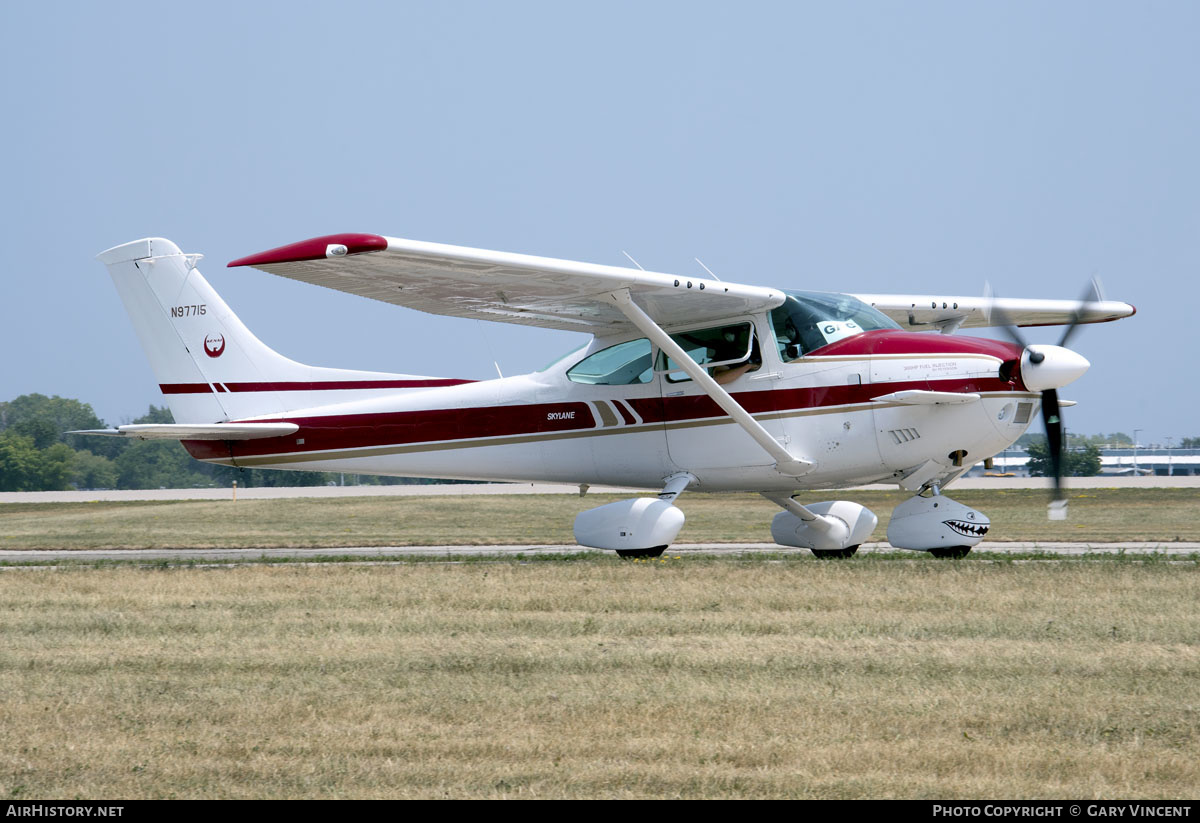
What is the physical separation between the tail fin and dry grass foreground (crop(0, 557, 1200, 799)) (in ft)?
17.5

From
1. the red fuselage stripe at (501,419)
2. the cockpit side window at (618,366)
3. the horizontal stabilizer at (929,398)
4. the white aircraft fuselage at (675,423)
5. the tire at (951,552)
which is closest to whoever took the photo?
the horizontal stabilizer at (929,398)

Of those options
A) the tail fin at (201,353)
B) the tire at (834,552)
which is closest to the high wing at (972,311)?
the tire at (834,552)

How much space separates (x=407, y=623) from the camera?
9.25m

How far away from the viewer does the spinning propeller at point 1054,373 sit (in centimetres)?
1208

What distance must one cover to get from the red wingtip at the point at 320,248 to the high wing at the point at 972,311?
7.55 metres

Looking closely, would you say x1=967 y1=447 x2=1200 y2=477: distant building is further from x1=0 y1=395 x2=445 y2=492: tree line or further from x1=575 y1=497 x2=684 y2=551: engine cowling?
x1=575 y1=497 x2=684 y2=551: engine cowling

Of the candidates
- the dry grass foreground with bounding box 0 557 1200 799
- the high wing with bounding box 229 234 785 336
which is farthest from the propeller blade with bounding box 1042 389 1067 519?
the high wing with bounding box 229 234 785 336

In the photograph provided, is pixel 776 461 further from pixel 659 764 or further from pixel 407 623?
pixel 659 764

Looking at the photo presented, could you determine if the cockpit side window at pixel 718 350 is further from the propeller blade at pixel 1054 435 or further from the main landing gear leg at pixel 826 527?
the propeller blade at pixel 1054 435

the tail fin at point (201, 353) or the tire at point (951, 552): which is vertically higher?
the tail fin at point (201, 353)

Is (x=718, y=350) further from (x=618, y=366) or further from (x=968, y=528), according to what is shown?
(x=968, y=528)

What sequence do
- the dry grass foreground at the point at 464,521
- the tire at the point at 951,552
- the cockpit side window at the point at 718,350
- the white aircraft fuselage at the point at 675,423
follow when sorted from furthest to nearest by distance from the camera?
the dry grass foreground at the point at 464,521 → the cockpit side window at the point at 718,350 → the tire at the point at 951,552 → the white aircraft fuselage at the point at 675,423
